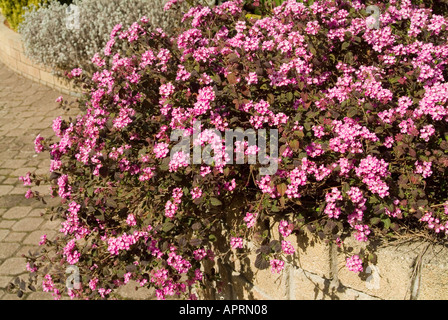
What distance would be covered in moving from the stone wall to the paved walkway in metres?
1.65

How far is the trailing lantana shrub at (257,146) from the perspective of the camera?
239 cm

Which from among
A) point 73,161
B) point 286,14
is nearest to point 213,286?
point 73,161

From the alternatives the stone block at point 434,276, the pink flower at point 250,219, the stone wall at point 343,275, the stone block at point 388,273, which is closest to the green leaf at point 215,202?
the pink flower at point 250,219

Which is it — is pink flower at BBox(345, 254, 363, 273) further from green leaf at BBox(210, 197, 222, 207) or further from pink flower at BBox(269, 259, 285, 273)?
green leaf at BBox(210, 197, 222, 207)

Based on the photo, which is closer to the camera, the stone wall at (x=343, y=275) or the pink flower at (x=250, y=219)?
the stone wall at (x=343, y=275)

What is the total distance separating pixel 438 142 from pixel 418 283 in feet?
2.36

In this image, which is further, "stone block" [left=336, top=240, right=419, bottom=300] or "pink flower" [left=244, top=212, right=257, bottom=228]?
"pink flower" [left=244, top=212, right=257, bottom=228]

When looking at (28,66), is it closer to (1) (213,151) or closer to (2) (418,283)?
(1) (213,151)

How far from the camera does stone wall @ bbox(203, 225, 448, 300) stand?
2270 mm

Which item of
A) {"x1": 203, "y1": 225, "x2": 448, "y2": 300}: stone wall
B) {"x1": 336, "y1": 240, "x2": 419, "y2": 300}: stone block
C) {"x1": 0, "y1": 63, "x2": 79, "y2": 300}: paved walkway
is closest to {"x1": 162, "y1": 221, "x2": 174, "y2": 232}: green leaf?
{"x1": 203, "y1": 225, "x2": 448, "y2": 300}: stone wall

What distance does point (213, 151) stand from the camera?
8.00ft

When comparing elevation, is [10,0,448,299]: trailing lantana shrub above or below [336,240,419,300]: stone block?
above

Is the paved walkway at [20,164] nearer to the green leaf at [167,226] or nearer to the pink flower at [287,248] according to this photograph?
the green leaf at [167,226]

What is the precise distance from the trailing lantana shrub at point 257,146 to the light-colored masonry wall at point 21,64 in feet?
13.8
